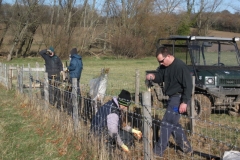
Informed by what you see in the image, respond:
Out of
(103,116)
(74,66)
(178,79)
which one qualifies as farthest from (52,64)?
(178,79)

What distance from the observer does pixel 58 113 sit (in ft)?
22.4

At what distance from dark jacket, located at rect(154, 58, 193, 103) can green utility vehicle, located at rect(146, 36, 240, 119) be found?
260cm

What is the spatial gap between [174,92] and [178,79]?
8.3 inches

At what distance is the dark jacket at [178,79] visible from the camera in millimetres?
4949

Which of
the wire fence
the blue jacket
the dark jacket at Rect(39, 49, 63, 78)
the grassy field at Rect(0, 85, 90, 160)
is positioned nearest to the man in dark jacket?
the dark jacket at Rect(39, 49, 63, 78)

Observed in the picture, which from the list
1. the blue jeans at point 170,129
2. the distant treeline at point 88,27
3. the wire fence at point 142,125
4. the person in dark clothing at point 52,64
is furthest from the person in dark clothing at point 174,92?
the distant treeline at point 88,27

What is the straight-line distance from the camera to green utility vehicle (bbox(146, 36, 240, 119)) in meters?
7.70

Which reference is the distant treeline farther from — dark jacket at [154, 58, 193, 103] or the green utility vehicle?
dark jacket at [154, 58, 193, 103]

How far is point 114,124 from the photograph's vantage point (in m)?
4.88

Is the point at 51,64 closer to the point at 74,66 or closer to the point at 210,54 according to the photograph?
the point at 74,66

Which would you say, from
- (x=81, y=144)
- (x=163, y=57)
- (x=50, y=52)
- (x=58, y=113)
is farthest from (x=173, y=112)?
(x=50, y=52)

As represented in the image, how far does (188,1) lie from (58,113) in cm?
5034

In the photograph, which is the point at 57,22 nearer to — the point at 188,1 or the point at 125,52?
the point at 125,52

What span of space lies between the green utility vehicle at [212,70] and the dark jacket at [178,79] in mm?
2598
